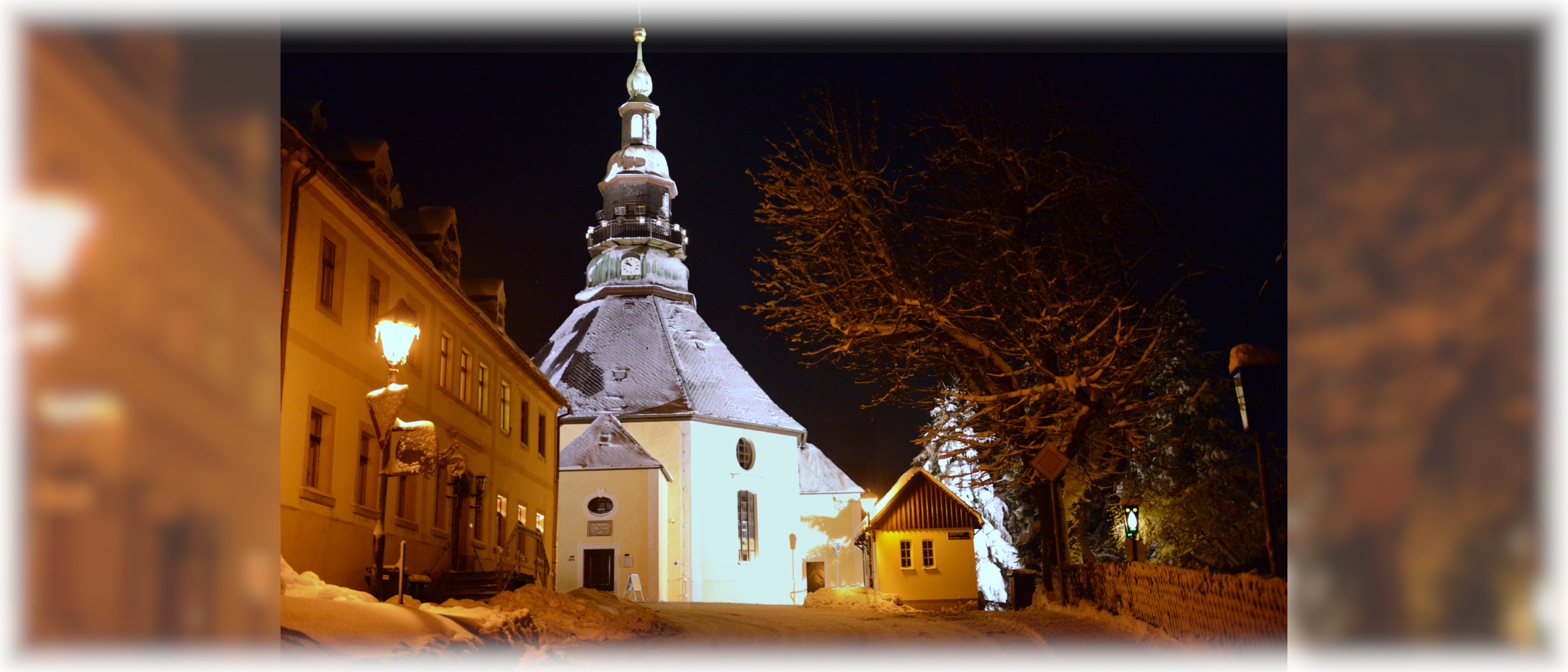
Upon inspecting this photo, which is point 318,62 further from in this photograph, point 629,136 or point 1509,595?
point 629,136

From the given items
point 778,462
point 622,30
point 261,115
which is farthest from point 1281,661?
point 778,462

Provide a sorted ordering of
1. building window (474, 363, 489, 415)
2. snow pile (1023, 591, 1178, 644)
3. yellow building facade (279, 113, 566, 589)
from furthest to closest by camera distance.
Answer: building window (474, 363, 489, 415)
yellow building facade (279, 113, 566, 589)
snow pile (1023, 591, 1178, 644)

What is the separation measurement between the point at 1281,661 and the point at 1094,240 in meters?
12.5

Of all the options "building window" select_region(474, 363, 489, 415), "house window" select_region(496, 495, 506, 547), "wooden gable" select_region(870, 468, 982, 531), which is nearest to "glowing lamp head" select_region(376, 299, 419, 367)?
"building window" select_region(474, 363, 489, 415)

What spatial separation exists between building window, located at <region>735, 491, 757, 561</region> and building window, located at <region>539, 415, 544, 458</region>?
18818 mm

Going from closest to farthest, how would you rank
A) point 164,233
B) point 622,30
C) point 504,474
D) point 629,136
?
point 164,233 < point 622,30 < point 504,474 < point 629,136

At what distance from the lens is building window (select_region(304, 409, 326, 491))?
48.7 feet

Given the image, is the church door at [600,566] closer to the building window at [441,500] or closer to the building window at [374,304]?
the building window at [441,500]

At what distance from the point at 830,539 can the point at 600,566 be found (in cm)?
1331

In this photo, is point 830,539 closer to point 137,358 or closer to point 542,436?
point 542,436

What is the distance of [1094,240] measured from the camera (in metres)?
17.9

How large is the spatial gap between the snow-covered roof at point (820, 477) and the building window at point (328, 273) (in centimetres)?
4123

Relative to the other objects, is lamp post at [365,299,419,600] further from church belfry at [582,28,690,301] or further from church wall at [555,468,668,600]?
church belfry at [582,28,690,301]

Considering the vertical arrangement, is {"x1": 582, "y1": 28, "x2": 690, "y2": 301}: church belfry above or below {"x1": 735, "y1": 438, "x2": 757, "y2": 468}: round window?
above
